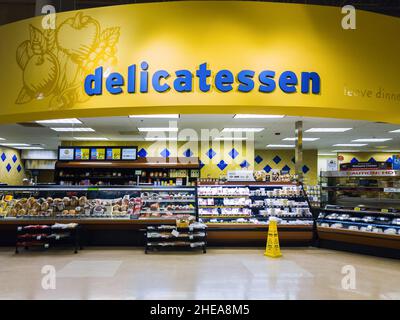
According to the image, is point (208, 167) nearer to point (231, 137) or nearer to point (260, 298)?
point (231, 137)

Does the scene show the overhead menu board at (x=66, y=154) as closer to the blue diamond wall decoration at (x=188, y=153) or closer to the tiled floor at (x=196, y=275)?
the tiled floor at (x=196, y=275)

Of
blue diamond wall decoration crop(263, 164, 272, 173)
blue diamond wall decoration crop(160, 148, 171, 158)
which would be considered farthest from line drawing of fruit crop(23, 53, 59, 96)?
blue diamond wall decoration crop(263, 164, 272, 173)

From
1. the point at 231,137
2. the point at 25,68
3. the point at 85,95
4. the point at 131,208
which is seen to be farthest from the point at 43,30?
the point at 231,137

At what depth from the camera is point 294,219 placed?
7605 mm

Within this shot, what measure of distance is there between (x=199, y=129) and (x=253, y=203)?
4.29m

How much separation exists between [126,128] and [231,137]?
411 cm

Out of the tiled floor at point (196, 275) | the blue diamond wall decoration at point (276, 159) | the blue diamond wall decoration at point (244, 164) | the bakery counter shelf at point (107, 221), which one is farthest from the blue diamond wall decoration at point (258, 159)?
the bakery counter shelf at point (107, 221)

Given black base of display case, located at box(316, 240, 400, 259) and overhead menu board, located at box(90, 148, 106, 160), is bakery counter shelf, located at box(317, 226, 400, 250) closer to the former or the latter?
black base of display case, located at box(316, 240, 400, 259)

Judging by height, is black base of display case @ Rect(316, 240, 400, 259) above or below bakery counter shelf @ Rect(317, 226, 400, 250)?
below

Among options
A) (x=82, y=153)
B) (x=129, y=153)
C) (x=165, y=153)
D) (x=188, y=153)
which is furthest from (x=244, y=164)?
(x=82, y=153)

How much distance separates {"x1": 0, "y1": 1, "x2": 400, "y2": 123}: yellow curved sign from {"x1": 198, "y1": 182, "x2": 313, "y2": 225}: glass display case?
2.69m

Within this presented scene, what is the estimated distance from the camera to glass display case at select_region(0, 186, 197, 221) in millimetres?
7211

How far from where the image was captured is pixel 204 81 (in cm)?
529

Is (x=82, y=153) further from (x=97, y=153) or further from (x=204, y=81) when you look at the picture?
(x=204, y=81)
